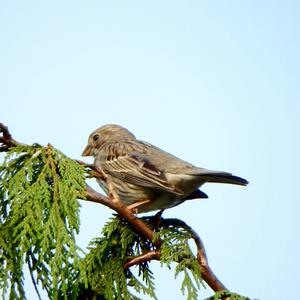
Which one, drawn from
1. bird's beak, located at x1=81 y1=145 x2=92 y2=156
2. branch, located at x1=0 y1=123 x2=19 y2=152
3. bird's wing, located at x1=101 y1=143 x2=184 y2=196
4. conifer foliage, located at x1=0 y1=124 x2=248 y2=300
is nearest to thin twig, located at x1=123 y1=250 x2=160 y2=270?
conifer foliage, located at x1=0 y1=124 x2=248 y2=300

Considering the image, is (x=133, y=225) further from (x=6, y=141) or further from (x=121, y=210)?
(x=6, y=141)

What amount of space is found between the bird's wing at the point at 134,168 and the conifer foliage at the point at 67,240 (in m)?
1.28

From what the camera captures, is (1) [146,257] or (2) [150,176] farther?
(2) [150,176]

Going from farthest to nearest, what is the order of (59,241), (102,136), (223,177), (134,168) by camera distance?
1. (102,136)
2. (134,168)
3. (223,177)
4. (59,241)

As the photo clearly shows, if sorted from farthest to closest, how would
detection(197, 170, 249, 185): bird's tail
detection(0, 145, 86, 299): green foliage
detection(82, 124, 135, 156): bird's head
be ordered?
detection(82, 124, 135, 156): bird's head < detection(197, 170, 249, 185): bird's tail < detection(0, 145, 86, 299): green foliage

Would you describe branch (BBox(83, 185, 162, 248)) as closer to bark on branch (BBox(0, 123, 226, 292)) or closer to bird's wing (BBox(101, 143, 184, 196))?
bark on branch (BBox(0, 123, 226, 292))

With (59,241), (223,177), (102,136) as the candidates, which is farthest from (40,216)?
(102,136)

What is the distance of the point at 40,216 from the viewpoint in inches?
138

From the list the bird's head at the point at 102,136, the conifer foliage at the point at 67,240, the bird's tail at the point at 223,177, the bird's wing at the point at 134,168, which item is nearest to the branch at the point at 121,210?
the conifer foliage at the point at 67,240

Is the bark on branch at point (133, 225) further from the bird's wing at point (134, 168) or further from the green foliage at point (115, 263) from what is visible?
→ the bird's wing at point (134, 168)

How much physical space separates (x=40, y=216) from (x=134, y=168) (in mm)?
2762

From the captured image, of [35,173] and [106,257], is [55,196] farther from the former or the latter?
[106,257]

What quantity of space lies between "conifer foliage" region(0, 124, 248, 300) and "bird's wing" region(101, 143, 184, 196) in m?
1.28

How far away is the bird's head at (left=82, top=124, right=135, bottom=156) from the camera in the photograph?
7474 mm
